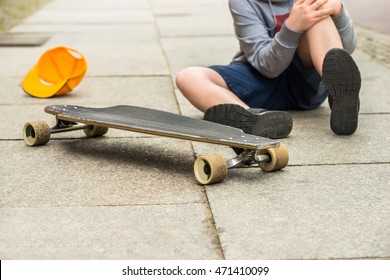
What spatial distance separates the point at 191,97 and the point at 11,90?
155 centimetres

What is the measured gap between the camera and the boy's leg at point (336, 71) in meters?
3.61

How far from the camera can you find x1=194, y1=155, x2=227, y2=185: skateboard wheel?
295 cm

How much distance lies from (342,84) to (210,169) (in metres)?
0.99

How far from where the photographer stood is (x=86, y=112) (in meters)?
3.55

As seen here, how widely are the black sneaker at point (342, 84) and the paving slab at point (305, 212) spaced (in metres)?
0.47

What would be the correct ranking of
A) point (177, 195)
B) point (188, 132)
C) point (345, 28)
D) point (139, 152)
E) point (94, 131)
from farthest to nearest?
point (345, 28) → point (94, 131) → point (139, 152) → point (188, 132) → point (177, 195)

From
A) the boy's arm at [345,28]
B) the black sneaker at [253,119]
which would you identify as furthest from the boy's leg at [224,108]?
the boy's arm at [345,28]

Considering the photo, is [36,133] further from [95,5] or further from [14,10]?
[95,5]

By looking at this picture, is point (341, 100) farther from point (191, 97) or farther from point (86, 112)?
point (86, 112)

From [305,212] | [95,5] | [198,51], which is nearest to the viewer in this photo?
[305,212]

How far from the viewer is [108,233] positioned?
98.9 inches

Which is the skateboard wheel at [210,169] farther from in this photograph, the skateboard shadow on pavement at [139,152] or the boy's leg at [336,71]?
the boy's leg at [336,71]

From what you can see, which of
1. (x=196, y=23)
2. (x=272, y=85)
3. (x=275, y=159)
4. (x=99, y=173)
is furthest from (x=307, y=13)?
(x=196, y=23)
